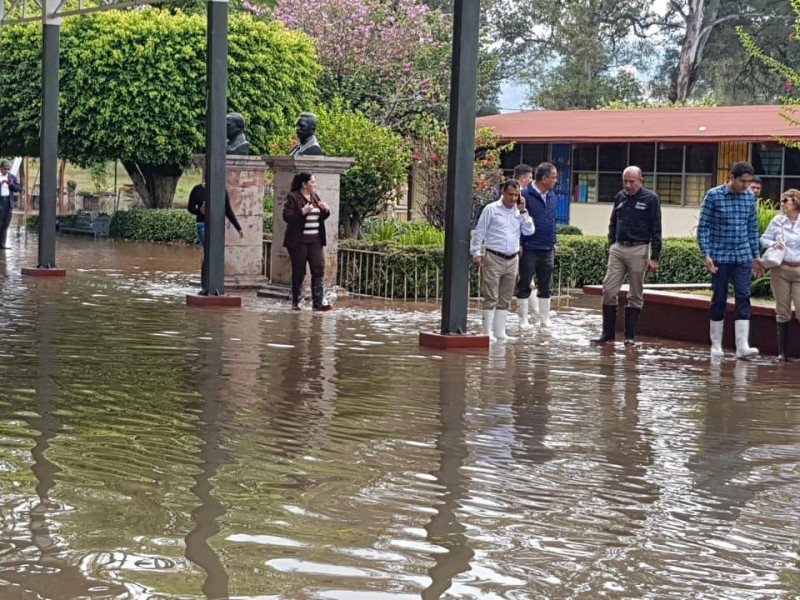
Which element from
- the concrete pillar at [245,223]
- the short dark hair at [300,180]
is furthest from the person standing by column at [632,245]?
the concrete pillar at [245,223]

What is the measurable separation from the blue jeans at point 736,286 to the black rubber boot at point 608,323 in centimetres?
112

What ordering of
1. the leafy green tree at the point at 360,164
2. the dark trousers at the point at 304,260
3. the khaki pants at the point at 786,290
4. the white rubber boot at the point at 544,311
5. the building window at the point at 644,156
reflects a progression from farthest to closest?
the building window at the point at 644,156, the leafy green tree at the point at 360,164, the dark trousers at the point at 304,260, the white rubber boot at the point at 544,311, the khaki pants at the point at 786,290

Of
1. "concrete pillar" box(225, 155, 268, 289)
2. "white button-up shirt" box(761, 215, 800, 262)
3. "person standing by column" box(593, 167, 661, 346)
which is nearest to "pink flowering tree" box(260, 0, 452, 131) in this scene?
"concrete pillar" box(225, 155, 268, 289)

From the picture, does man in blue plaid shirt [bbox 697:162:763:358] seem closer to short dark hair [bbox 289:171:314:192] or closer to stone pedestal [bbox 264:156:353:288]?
short dark hair [bbox 289:171:314:192]

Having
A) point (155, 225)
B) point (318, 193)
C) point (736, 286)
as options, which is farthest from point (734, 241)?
point (155, 225)

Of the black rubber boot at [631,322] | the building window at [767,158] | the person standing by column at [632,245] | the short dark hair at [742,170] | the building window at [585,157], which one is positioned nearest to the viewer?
the short dark hair at [742,170]

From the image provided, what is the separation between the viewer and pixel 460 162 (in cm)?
1273

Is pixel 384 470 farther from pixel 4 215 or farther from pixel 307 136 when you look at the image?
pixel 4 215

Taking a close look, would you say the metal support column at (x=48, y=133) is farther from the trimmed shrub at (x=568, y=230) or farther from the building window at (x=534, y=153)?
the building window at (x=534, y=153)

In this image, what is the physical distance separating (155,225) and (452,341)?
808 inches

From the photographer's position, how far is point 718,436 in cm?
870

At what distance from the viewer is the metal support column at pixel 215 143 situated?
631 inches

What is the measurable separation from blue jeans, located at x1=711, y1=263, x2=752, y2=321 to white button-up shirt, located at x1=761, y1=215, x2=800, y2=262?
313 mm

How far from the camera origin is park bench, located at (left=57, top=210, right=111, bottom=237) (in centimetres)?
3447
